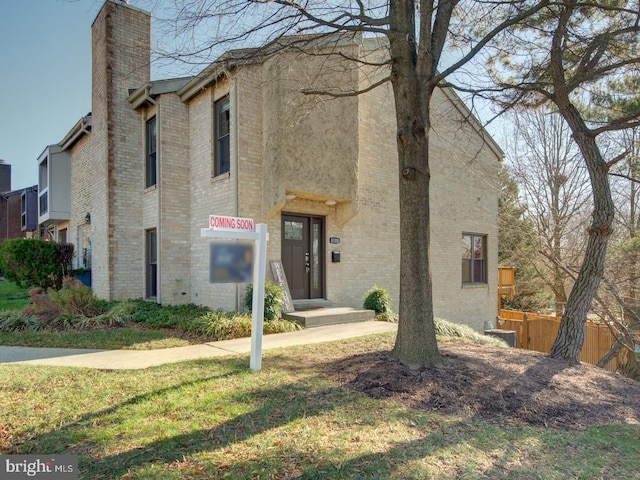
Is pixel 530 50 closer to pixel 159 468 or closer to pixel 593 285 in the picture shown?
pixel 593 285

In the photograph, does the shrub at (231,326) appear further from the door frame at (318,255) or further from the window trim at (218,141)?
the window trim at (218,141)

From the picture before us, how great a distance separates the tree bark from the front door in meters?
5.03

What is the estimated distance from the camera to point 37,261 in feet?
41.7

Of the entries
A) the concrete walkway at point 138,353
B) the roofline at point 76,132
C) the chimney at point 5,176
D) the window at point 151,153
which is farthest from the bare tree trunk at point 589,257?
the chimney at point 5,176

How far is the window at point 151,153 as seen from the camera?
11.4m

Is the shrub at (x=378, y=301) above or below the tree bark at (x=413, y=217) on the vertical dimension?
below

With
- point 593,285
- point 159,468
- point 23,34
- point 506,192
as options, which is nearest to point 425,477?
point 159,468

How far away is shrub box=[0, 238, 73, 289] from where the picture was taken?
41.6ft

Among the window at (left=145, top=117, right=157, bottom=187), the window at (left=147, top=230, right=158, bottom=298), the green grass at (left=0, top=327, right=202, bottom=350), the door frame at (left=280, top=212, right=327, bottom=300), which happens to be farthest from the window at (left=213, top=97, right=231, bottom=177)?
the green grass at (left=0, top=327, right=202, bottom=350)

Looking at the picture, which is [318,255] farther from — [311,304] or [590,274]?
[590,274]

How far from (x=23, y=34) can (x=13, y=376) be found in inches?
264

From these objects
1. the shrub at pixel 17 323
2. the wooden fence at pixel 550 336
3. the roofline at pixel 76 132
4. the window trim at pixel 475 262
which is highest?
the roofline at pixel 76 132

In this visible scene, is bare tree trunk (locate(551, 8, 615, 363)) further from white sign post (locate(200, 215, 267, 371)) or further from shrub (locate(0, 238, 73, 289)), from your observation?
shrub (locate(0, 238, 73, 289))

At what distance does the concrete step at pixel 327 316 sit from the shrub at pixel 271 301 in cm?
44
